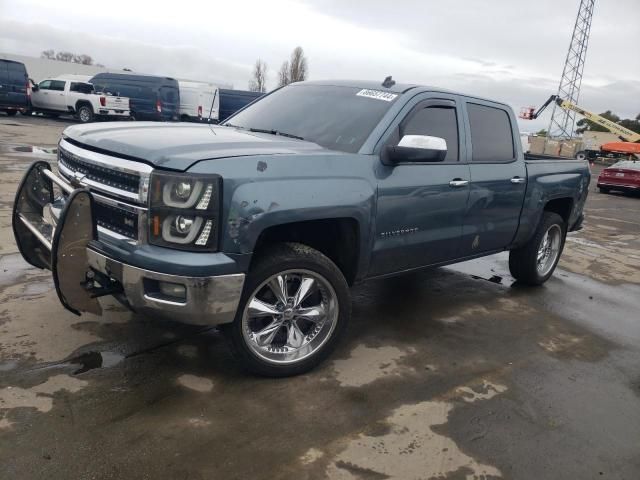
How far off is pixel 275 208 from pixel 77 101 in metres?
24.6

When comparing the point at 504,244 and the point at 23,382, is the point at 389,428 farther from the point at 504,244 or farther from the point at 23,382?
the point at 504,244

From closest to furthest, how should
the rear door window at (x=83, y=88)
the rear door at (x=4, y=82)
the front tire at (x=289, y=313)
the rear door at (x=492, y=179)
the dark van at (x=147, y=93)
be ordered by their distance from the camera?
the front tire at (x=289, y=313)
the rear door at (x=492, y=179)
the rear door at (x=4, y=82)
the rear door window at (x=83, y=88)
the dark van at (x=147, y=93)

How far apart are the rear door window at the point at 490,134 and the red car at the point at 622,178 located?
16.8 m

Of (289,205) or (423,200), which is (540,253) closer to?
(423,200)

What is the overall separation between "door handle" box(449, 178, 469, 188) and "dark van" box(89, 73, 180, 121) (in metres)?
23.9

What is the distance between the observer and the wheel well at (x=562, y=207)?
20.3 ft

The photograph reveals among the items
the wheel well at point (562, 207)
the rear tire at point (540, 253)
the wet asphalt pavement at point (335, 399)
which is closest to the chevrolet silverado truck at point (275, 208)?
the wet asphalt pavement at point (335, 399)

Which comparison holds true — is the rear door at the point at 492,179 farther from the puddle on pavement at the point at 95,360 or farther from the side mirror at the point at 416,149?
the puddle on pavement at the point at 95,360

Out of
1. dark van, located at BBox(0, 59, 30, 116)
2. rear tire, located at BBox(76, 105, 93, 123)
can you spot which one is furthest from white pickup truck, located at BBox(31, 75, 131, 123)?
dark van, located at BBox(0, 59, 30, 116)

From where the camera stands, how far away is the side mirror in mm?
3652

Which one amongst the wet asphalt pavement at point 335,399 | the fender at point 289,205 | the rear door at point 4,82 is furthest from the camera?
the rear door at point 4,82

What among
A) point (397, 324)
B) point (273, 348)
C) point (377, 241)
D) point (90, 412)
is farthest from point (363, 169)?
point (90, 412)

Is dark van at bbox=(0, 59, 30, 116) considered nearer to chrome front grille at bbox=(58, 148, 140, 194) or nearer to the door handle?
chrome front grille at bbox=(58, 148, 140, 194)

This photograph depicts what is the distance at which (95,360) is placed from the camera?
140 inches
